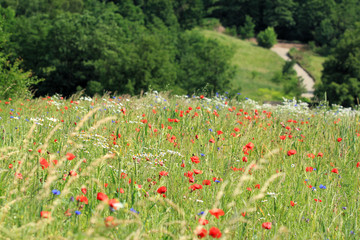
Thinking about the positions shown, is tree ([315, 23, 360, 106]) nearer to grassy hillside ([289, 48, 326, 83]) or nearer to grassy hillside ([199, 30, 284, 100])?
grassy hillside ([199, 30, 284, 100])

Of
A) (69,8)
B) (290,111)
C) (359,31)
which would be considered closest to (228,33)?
(69,8)

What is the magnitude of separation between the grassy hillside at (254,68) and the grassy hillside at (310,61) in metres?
3.17

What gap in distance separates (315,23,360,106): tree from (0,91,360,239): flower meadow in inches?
1204

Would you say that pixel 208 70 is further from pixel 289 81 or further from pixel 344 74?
pixel 289 81

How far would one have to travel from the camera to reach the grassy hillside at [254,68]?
45906 mm

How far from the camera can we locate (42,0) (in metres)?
57.9

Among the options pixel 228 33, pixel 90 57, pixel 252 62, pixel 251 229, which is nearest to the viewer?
pixel 251 229

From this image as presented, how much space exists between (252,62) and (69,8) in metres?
30.4

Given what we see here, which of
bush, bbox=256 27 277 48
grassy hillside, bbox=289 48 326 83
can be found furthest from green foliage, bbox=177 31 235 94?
bush, bbox=256 27 277 48

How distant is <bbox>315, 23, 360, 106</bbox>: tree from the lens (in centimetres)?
3373

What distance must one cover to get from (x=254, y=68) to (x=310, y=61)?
1166 centimetres

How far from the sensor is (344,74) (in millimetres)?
35969

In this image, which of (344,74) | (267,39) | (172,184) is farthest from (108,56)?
(267,39)

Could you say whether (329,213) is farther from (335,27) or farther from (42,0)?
(335,27)
